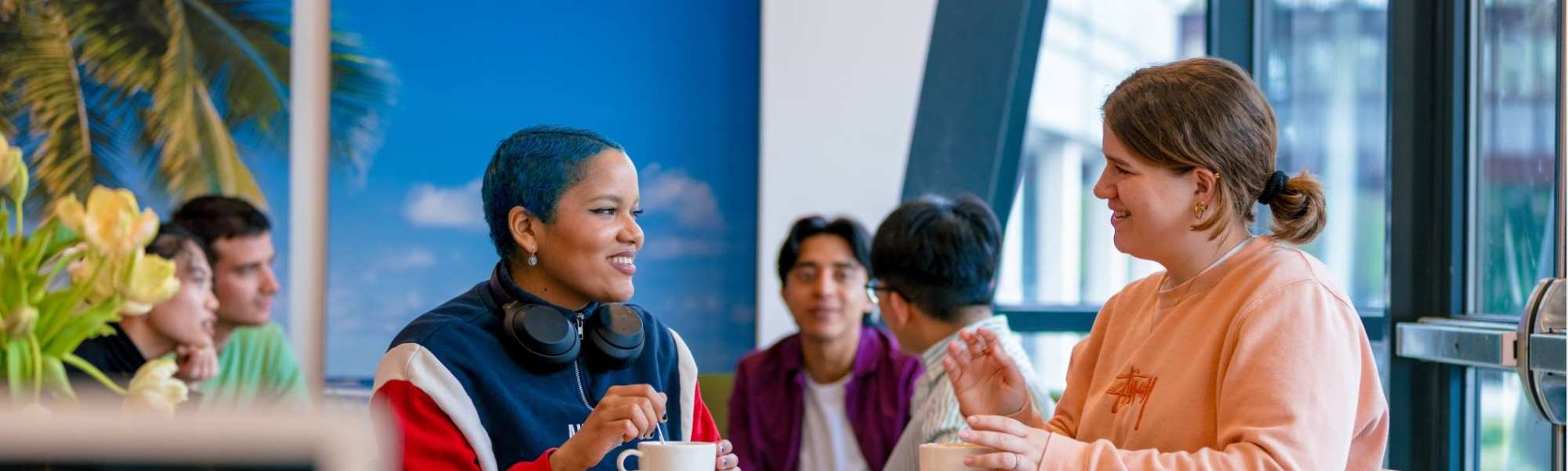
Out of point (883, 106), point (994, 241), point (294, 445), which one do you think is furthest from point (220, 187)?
point (294, 445)

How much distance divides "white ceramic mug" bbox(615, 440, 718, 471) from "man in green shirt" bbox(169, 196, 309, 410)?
2448 millimetres

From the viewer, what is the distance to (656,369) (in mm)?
1776

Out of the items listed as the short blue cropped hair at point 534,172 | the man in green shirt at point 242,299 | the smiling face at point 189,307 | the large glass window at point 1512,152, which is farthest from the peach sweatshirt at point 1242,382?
the man in green shirt at point 242,299

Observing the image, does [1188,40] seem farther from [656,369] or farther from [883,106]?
[656,369]

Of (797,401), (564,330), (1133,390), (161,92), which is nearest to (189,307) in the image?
(161,92)

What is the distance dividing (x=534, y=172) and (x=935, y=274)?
1148 millimetres

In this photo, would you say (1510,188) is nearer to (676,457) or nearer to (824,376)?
(824,376)

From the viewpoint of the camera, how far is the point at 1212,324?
57.6 inches

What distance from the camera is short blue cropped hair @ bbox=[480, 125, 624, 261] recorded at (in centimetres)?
171

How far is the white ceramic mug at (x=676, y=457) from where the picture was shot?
4.44 feet

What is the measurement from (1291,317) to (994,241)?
1.36 m

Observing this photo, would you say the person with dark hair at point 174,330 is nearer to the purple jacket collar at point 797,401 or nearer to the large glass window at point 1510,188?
the purple jacket collar at point 797,401

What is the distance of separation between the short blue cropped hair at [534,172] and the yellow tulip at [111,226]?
679 millimetres

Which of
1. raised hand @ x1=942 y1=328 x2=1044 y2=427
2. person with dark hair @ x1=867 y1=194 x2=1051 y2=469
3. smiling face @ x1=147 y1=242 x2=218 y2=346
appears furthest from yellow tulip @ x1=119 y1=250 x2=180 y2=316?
smiling face @ x1=147 y1=242 x2=218 y2=346
